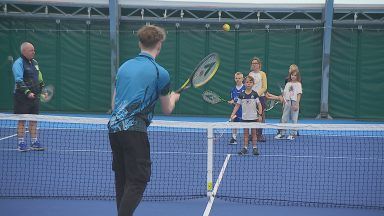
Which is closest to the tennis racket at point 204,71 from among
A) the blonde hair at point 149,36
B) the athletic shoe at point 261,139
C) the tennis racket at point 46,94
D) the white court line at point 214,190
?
the white court line at point 214,190

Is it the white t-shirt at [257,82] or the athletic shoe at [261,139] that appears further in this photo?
the athletic shoe at [261,139]

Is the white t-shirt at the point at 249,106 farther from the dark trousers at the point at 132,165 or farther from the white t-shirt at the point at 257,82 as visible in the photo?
the dark trousers at the point at 132,165

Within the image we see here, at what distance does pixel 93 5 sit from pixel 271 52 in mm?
5112

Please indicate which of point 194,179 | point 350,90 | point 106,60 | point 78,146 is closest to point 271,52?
point 350,90

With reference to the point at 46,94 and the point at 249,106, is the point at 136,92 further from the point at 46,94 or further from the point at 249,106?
the point at 46,94

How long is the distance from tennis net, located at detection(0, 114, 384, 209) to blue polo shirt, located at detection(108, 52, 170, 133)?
6.36ft

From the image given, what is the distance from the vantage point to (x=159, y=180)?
5.50 meters

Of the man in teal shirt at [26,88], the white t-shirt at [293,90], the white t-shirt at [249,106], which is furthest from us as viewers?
the white t-shirt at [293,90]

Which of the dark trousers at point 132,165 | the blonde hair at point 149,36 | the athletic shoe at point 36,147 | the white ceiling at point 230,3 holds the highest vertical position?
the white ceiling at point 230,3

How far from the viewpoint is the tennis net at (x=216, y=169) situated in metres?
4.82

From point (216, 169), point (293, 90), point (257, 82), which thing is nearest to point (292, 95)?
point (293, 90)

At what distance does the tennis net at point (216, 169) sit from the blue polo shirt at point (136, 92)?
1.94 metres

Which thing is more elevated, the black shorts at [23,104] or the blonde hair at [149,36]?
the blonde hair at [149,36]

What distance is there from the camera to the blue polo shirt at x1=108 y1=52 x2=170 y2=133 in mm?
2861
